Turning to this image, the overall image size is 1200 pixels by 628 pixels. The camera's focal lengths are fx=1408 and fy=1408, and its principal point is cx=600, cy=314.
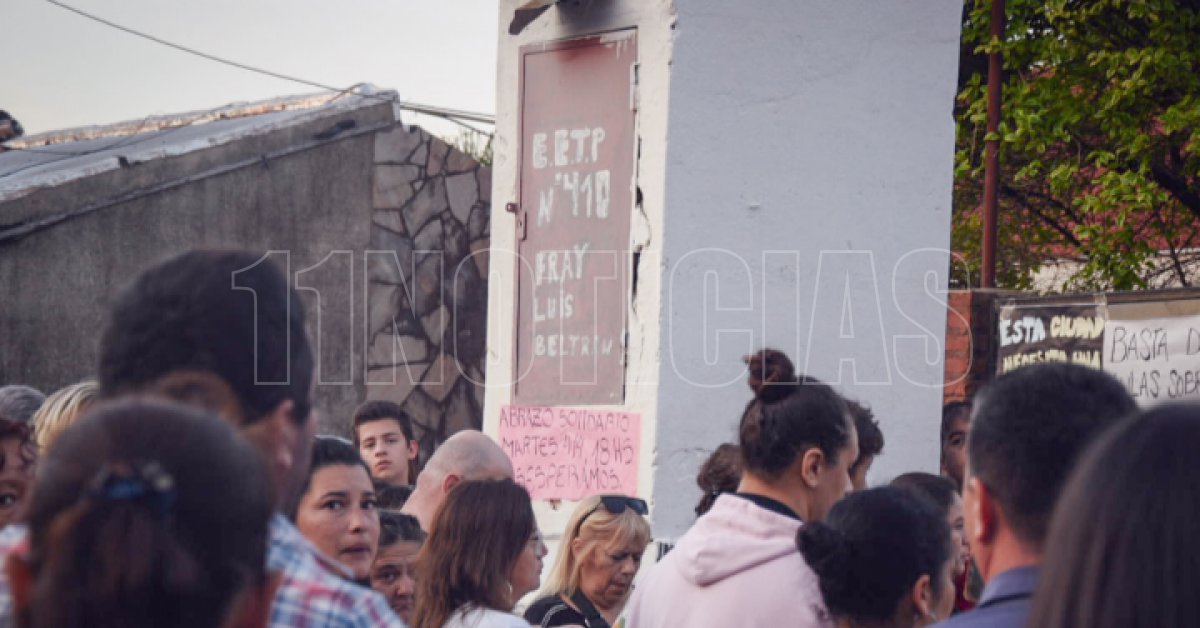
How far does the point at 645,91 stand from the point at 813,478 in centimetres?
330

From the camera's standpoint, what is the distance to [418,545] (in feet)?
13.7

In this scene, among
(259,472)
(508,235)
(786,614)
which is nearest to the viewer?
(259,472)

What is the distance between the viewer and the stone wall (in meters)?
11.9

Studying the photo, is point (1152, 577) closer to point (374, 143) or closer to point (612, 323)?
point (612, 323)

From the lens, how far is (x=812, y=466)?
11.4ft

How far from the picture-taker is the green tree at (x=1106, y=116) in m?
11.2

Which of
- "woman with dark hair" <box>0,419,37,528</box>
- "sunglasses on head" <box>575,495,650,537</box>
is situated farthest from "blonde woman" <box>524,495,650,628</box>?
"woman with dark hair" <box>0,419,37,528</box>

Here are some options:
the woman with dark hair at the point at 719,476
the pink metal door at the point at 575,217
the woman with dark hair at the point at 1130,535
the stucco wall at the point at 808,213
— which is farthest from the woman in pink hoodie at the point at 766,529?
the pink metal door at the point at 575,217

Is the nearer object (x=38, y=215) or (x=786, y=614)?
(x=786, y=614)

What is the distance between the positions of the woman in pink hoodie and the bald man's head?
1.51 metres

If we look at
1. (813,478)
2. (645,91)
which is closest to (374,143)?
(645,91)

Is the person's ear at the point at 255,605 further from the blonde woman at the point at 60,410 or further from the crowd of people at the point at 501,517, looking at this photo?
the blonde woman at the point at 60,410

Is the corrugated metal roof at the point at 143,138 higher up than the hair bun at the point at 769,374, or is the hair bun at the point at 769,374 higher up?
the corrugated metal roof at the point at 143,138

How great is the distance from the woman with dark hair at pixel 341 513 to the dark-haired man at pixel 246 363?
165 centimetres
